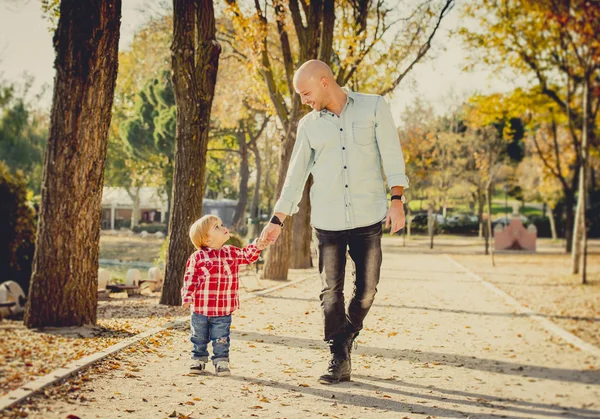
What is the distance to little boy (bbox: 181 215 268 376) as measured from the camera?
5492mm

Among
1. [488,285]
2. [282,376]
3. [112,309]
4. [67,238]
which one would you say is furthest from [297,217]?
[282,376]

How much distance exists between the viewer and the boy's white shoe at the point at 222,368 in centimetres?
568

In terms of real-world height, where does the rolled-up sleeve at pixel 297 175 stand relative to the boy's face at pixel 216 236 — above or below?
above

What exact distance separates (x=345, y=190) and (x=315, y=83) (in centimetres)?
87

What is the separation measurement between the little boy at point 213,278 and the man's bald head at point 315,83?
124 centimetres

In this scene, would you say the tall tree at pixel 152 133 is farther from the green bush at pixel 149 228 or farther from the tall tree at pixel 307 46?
the tall tree at pixel 307 46

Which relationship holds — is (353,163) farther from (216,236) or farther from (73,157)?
(73,157)

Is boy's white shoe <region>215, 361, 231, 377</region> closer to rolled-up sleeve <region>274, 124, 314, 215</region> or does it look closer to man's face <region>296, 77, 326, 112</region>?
rolled-up sleeve <region>274, 124, 314, 215</region>

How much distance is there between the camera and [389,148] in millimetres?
5297

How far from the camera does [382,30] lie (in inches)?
834

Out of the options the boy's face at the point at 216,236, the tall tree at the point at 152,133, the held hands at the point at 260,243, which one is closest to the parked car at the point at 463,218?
the tall tree at the point at 152,133

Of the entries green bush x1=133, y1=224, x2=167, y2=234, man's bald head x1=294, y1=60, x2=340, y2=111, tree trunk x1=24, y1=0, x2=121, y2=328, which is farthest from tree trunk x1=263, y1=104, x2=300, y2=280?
green bush x1=133, y1=224, x2=167, y2=234

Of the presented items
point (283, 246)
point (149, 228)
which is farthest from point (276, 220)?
point (149, 228)

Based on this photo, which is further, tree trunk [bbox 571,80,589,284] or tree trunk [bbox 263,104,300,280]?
tree trunk [bbox 571,80,589,284]
